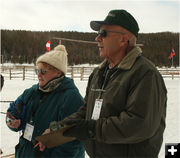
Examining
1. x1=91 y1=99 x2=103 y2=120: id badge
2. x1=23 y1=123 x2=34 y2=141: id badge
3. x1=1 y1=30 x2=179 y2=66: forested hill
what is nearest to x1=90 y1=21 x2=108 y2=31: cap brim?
x1=91 y1=99 x2=103 y2=120: id badge

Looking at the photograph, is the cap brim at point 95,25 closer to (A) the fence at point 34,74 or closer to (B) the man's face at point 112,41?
(B) the man's face at point 112,41

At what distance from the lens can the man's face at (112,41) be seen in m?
1.33

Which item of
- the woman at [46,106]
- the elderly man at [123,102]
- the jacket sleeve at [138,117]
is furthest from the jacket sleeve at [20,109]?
the jacket sleeve at [138,117]

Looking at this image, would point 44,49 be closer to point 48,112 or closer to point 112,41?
point 48,112

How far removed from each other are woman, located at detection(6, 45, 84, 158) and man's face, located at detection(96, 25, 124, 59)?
1.95 feet

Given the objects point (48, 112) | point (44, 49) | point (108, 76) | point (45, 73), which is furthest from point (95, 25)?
point (44, 49)

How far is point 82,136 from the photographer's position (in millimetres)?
1217

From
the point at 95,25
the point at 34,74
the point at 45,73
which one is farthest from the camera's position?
the point at 34,74

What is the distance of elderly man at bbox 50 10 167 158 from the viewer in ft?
3.67

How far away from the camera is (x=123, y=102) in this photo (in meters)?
1.20

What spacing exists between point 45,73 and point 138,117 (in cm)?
104

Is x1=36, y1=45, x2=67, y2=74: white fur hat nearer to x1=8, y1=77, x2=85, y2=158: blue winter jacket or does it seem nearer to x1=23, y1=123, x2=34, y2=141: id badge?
x1=8, y1=77, x2=85, y2=158: blue winter jacket

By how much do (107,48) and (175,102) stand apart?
6.55 meters

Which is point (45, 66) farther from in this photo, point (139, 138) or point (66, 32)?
point (66, 32)
